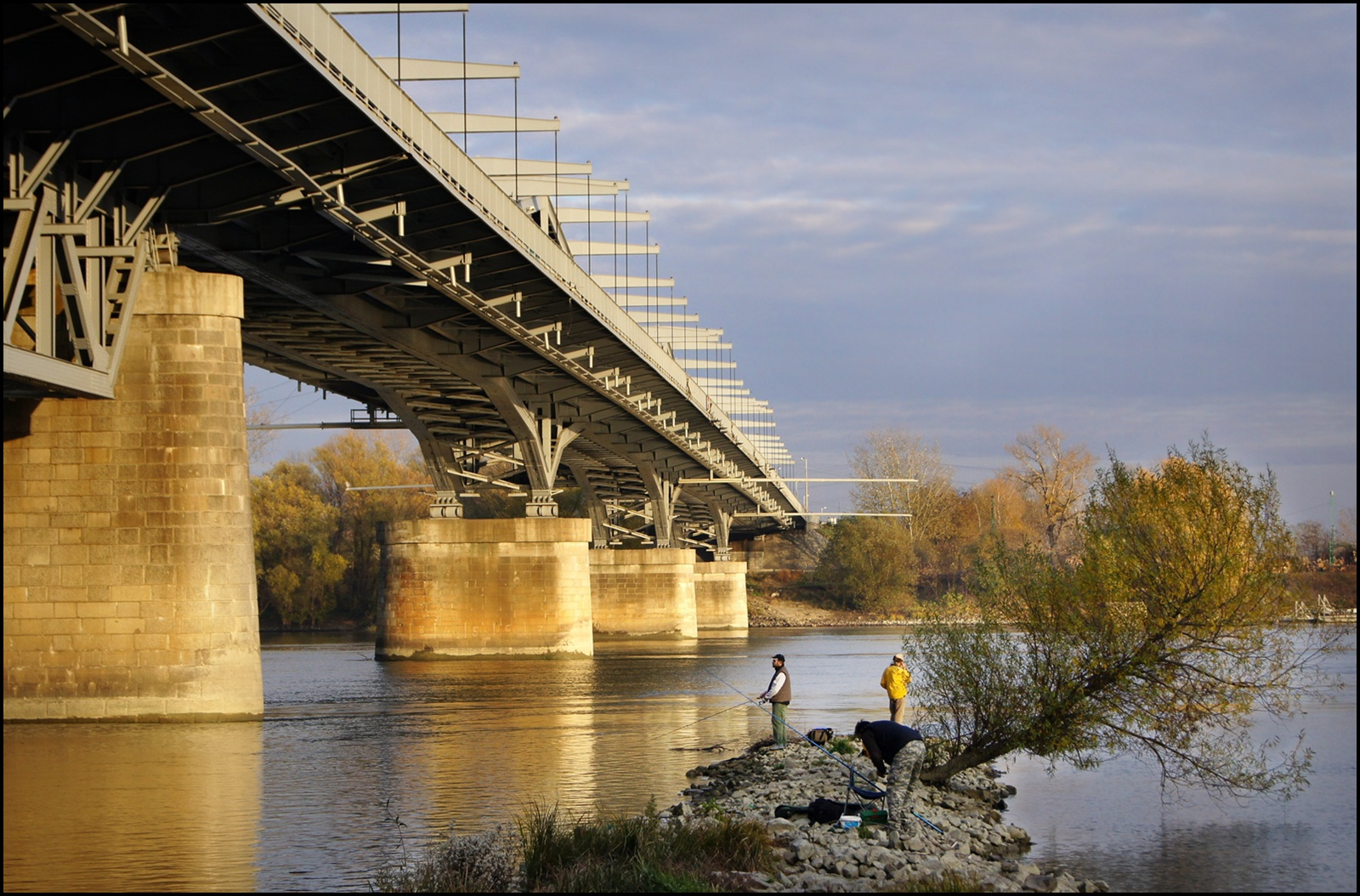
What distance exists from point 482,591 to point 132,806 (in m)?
40.0

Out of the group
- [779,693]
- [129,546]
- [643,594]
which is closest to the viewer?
[779,693]

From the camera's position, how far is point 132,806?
18000 millimetres

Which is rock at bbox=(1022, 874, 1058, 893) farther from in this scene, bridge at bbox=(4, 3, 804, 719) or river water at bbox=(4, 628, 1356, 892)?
bridge at bbox=(4, 3, 804, 719)

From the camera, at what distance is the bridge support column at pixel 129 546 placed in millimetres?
25344

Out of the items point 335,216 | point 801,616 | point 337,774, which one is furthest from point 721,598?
point 337,774

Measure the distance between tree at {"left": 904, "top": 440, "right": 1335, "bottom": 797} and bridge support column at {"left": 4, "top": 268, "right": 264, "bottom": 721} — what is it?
1331 centimetres

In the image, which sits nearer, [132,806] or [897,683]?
[132,806]

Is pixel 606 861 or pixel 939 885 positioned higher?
pixel 606 861

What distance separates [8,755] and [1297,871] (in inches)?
703

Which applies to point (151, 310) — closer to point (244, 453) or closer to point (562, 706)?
point (244, 453)

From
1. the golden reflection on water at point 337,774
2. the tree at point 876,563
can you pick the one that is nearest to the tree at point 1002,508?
the tree at point 876,563

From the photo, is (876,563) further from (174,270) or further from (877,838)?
(877,838)

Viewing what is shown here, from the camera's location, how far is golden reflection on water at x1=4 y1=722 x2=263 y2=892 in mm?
13828

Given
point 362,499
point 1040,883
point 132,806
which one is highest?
point 362,499
